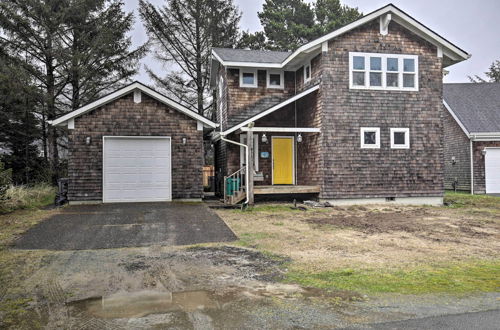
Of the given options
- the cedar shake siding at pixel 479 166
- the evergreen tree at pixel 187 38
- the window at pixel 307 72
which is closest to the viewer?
the window at pixel 307 72

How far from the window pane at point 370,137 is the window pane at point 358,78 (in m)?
1.81

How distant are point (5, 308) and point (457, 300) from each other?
4785 mm

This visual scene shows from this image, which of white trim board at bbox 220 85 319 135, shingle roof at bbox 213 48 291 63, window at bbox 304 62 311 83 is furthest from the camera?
shingle roof at bbox 213 48 291 63

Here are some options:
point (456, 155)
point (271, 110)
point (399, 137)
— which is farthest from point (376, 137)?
point (456, 155)

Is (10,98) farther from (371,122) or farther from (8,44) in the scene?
(371,122)

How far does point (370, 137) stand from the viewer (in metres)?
14.0

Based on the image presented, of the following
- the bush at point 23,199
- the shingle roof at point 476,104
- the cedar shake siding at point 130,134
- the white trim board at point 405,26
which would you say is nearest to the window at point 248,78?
the white trim board at point 405,26

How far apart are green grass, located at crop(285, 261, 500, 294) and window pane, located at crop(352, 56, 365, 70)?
31.5 feet

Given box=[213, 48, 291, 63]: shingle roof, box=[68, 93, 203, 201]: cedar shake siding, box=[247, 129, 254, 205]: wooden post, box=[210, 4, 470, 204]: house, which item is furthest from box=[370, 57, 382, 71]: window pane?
box=[68, 93, 203, 201]: cedar shake siding

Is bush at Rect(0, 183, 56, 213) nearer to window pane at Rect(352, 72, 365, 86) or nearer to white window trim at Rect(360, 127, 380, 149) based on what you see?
white window trim at Rect(360, 127, 380, 149)

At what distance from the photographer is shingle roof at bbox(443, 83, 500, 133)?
19250mm

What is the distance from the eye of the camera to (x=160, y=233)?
8.30 m

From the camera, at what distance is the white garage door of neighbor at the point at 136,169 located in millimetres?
13594

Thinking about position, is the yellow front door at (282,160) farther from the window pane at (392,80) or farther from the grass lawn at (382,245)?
the window pane at (392,80)
